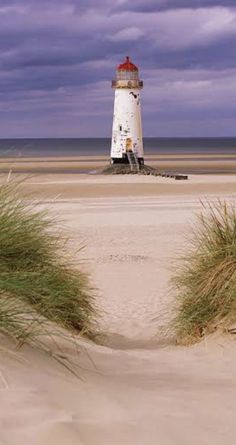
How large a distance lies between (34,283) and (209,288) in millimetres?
1573

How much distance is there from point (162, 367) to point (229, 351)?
26.2 inches

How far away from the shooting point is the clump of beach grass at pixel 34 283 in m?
4.78

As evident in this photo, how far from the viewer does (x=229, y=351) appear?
18.6 feet

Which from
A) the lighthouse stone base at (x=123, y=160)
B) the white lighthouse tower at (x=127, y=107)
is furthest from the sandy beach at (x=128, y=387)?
the lighthouse stone base at (x=123, y=160)

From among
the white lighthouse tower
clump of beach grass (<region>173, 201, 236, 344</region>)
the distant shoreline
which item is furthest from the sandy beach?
the distant shoreline

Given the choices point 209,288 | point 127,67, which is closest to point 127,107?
point 127,67

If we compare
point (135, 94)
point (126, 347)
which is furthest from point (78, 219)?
point (135, 94)

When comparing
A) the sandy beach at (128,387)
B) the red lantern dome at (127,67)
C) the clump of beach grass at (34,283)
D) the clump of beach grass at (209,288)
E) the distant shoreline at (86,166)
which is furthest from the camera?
the distant shoreline at (86,166)

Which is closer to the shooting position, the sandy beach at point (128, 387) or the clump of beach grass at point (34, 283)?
the sandy beach at point (128, 387)

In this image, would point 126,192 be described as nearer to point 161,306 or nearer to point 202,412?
point 161,306

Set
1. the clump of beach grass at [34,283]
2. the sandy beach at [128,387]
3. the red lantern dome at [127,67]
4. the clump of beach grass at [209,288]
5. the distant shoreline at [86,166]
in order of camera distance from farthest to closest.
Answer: the distant shoreline at [86,166] < the red lantern dome at [127,67] < the clump of beach grass at [209,288] < the clump of beach grass at [34,283] < the sandy beach at [128,387]

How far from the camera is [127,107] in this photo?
38250 millimetres

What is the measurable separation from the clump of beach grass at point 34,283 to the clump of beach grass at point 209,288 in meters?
0.84

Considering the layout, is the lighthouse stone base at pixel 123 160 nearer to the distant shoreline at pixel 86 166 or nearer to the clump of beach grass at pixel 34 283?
the distant shoreline at pixel 86 166
